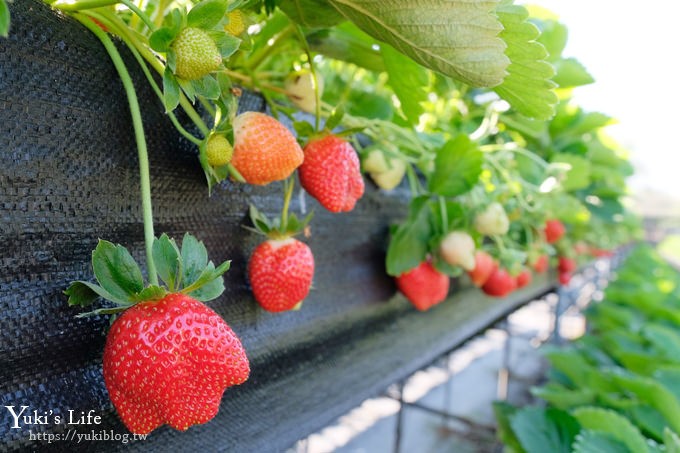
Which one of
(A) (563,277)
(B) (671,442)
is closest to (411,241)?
(B) (671,442)

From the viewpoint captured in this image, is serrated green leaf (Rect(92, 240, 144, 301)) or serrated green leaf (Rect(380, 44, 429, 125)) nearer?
serrated green leaf (Rect(92, 240, 144, 301))

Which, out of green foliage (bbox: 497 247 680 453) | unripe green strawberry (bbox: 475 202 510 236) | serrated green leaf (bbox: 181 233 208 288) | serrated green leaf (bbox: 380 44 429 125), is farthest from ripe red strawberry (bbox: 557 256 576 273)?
serrated green leaf (bbox: 181 233 208 288)

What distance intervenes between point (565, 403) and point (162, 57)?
0.97 m

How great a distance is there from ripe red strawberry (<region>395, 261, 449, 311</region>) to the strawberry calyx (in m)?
0.44

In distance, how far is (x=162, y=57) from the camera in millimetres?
377

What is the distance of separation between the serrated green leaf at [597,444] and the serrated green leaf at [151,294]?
546mm

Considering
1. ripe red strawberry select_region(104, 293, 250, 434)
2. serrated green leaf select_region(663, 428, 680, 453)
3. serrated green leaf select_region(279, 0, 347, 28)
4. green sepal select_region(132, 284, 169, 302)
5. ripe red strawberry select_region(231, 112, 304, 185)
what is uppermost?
serrated green leaf select_region(279, 0, 347, 28)

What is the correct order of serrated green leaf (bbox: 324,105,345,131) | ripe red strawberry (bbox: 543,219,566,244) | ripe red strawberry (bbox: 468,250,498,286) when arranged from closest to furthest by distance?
serrated green leaf (bbox: 324,105,345,131)
ripe red strawberry (bbox: 468,250,498,286)
ripe red strawberry (bbox: 543,219,566,244)

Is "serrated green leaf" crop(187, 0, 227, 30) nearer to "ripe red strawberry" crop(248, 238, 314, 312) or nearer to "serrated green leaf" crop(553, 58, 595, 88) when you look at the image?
"ripe red strawberry" crop(248, 238, 314, 312)

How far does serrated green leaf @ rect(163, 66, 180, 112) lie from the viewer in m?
0.28

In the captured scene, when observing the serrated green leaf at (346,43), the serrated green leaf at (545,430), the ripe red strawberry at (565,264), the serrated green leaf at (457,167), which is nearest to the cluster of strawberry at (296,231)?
the serrated green leaf at (346,43)

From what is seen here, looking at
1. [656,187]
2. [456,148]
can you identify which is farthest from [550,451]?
[656,187]

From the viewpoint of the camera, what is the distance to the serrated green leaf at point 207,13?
0.92ft

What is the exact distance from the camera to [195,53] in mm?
281
